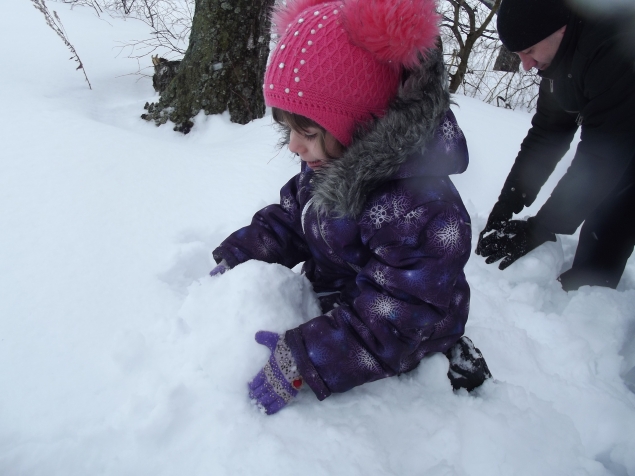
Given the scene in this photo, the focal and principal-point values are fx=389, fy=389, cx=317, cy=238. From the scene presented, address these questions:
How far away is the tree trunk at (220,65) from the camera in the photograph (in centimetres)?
251

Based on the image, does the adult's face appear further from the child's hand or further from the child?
the child's hand

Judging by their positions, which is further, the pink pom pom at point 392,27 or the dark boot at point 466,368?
the dark boot at point 466,368

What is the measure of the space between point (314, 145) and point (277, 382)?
24.0 inches

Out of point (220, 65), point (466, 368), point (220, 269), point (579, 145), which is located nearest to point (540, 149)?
point (579, 145)

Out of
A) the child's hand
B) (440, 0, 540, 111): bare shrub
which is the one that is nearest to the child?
the child's hand

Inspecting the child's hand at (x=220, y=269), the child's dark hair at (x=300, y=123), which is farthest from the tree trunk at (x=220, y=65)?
the child's dark hair at (x=300, y=123)

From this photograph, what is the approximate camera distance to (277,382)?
97 centimetres

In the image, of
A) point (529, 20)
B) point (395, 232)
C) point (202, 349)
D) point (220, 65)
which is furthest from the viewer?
point (220, 65)

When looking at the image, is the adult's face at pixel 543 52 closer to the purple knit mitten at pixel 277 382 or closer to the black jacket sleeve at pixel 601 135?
the black jacket sleeve at pixel 601 135

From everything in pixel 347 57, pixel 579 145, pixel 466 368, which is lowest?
pixel 466 368

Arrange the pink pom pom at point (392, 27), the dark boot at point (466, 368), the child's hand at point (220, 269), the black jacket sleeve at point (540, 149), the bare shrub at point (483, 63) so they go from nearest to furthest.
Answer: the pink pom pom at point (392, 27)
the dark boot at point (466, 368)
the child's hand at point (220, 269)
the black jacket sleeve at point (540, 149)
the bare shrub at point (483, 63)

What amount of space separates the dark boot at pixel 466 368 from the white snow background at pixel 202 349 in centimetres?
3

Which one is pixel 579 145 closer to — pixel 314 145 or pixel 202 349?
pixel 314 145

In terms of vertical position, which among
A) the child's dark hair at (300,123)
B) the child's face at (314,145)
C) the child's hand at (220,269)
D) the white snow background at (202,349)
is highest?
the child's dark hair at (300,123)
